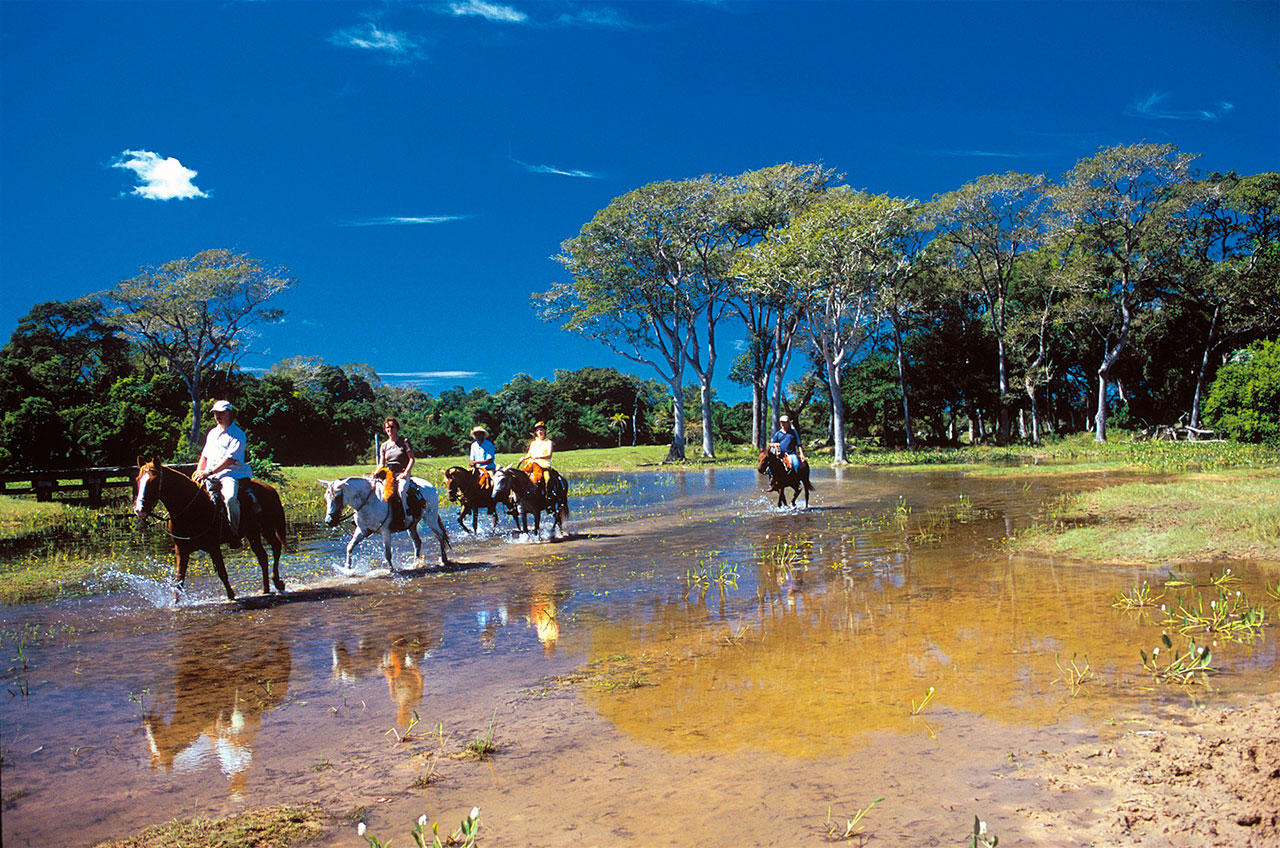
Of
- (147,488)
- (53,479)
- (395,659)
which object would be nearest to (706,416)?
(53,479)

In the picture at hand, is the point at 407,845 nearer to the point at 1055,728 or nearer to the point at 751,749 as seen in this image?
the point at 751,749

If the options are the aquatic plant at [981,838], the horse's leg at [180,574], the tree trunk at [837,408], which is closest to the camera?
the aquatic plant at [981,838]

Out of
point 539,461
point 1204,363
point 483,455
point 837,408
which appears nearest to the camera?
point 539,461

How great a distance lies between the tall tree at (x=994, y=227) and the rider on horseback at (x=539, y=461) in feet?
118

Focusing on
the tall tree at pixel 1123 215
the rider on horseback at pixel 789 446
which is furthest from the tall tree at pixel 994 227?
the rider on horseback at pixel 789 446

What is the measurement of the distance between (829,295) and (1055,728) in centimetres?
3660

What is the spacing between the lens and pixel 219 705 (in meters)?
6.20

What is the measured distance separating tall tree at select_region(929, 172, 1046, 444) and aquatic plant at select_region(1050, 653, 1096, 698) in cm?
4370

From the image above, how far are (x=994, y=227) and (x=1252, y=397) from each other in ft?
56.3

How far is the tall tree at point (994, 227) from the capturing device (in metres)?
44.2

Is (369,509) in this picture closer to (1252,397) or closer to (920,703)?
(920,703)

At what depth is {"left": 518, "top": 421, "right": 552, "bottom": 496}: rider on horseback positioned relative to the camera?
16781mm

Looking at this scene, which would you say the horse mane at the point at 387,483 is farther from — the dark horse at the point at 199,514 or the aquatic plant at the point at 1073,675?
the aquatic plant at the point at 1073,675

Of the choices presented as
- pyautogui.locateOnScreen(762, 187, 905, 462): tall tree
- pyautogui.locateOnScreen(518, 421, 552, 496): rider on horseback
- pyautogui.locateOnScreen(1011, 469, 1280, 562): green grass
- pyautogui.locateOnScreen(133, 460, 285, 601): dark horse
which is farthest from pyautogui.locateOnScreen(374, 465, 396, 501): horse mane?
pyautogui.locateOnScreen(762, 187, 905, 462): tall tree
